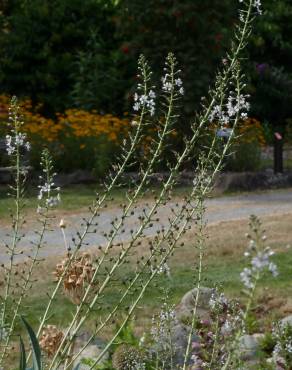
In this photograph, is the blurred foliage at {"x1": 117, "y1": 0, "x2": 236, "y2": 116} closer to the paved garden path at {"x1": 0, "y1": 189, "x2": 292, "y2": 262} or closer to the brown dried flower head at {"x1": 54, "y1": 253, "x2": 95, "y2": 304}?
the paved garden path at {"x1": 0, "y1": 189, "x2": 292, "y2": 262}

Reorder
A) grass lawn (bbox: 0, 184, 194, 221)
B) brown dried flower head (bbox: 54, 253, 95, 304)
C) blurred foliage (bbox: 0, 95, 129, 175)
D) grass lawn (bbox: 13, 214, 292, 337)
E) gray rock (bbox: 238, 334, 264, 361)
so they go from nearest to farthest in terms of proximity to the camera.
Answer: brown dried flower head (bbox: 54, 253, 95, 304), gray rock (bbox: 238, 334, 264, 361), grass lawn (bbox: 13, 214, 292, 337), grass lawn (bbox: 0, 184, 194, 221), blurred foliage (bbox: 0, 95, 129, 175)

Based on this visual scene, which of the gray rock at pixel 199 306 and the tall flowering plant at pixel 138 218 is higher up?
the tall flowering plant at pixel 138 218

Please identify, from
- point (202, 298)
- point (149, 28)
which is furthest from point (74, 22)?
point (202, 298)

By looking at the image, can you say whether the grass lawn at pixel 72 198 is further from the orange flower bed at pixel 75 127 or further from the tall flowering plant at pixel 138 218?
the tall flowering plant at pixel 138 218

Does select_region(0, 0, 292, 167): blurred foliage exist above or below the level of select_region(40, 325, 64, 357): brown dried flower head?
above

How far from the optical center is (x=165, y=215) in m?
10.6

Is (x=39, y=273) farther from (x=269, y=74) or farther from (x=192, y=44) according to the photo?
(x=269, y=74)

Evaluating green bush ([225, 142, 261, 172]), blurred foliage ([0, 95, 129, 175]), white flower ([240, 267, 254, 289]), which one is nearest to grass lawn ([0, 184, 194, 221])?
blurred foliage ([0, 95, 129, 175])

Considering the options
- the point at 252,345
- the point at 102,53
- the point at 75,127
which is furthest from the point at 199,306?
the point at 102,53

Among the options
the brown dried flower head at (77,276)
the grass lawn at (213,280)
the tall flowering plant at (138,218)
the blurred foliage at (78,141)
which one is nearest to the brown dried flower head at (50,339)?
the tall flowering plant at (138,218)

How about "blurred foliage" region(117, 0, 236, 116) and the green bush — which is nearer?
the green bush

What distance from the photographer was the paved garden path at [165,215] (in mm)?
9242

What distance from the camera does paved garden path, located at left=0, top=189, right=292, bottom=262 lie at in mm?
9242

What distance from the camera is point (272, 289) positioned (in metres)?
6.98
